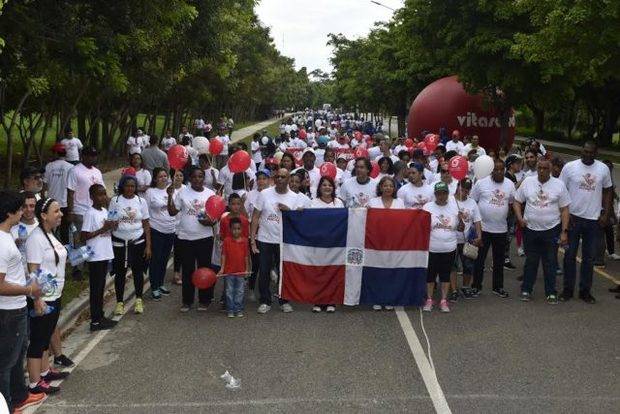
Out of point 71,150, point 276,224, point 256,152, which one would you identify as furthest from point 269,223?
point 256,152

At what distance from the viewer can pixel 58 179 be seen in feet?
35.3

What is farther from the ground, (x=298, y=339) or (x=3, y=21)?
(x=3, y=21)

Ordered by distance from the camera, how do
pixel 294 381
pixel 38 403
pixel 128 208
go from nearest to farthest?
pixel 38 403, pixel 294 381, pixel 128 208

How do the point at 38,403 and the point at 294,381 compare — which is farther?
the point at 294,381

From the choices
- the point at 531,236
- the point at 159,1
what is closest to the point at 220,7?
the point at 159,1

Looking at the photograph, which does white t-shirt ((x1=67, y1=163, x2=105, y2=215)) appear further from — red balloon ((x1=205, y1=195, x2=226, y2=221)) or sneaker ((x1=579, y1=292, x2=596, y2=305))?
sneaker ((x1=579, y1=292, x2=596, y2=305))

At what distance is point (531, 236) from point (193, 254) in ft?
13.8

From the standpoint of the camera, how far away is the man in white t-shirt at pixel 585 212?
9312 millimetres

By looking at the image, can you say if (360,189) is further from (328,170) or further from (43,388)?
(43,388)

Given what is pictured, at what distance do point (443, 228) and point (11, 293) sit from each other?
5.22 metres

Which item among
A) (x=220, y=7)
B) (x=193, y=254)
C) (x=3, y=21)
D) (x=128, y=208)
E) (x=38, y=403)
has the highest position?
(x=220, y=7)

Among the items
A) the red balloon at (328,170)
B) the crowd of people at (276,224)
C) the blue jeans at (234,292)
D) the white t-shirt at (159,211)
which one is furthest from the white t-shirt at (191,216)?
the red balloon at (328,170)

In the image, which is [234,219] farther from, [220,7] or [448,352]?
[220,7]

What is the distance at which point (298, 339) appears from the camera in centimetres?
770
